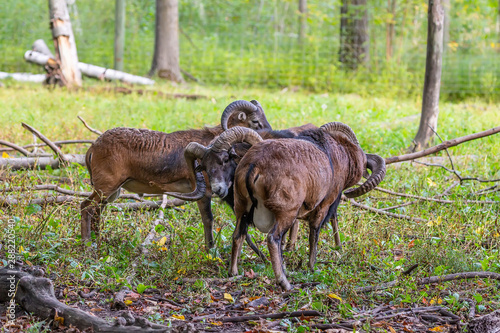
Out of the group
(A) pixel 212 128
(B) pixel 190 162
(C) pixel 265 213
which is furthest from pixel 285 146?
(A) pixel 212 128

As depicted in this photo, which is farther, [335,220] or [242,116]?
[242,116]

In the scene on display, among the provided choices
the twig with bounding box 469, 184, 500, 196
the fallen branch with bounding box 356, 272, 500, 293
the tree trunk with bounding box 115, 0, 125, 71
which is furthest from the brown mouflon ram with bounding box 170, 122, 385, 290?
the tree trunk with bounding box 115, 0, 125, 71

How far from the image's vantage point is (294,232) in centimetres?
596

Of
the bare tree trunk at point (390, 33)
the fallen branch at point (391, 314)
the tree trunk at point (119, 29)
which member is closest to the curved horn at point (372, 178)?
the fallen branch at point (391, 314)

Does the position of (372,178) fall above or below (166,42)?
below

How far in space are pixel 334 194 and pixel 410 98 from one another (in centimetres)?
1255

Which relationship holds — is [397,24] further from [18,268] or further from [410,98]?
[18,268]

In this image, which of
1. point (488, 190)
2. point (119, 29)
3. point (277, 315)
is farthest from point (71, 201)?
point (119, 29)

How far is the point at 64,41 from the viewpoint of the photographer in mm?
15664

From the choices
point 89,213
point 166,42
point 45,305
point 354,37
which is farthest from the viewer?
point 354,37

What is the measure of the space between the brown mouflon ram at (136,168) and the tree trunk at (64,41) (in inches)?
411

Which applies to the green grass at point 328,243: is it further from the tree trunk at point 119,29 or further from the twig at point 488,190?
the tree trunk at point 119,29

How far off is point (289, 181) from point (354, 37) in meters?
15.3

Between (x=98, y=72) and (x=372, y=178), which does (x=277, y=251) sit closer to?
(x=372, y=178)
